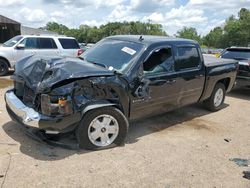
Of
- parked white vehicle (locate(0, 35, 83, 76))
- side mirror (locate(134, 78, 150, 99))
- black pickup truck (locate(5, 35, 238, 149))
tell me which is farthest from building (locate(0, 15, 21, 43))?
side mirror (locate(134, 78, 150, 99))

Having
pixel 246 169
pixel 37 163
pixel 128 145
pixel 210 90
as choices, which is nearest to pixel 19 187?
pixel 37 163

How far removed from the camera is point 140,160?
476 centimetres

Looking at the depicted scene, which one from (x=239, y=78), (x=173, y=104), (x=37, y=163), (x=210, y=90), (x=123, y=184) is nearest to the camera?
(x=123, y=184)

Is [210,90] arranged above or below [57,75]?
below

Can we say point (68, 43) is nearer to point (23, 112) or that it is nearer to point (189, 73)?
point (189, 73)

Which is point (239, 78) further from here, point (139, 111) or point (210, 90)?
point (139, 111)

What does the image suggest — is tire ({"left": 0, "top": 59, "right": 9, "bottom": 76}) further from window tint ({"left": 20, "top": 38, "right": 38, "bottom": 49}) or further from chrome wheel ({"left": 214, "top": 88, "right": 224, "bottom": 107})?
chrome wheel ({"left": 214, "top": 88, "right": 224, "bottom": 107})

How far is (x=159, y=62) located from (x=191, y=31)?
121965 mm

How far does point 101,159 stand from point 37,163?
2.98ft

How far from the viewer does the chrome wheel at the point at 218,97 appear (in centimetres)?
794

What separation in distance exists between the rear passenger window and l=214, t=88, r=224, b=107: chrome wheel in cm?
149

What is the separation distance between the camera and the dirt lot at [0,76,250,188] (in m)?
4.10

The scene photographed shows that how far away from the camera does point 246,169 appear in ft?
15.4

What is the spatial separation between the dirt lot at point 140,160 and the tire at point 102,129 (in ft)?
0.46
